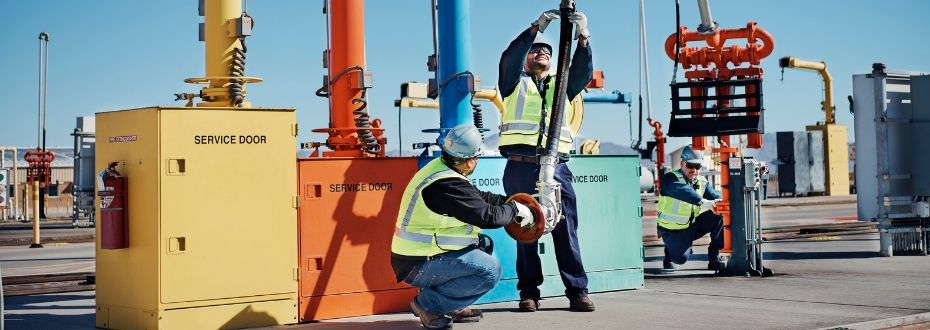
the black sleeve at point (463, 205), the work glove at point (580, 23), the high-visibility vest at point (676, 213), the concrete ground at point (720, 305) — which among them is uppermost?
the work glove at point (580, 23)

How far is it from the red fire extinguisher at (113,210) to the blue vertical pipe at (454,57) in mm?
3502

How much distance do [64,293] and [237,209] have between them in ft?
13.6

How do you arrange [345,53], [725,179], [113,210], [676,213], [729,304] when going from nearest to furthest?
[113,210], [729,304], [345,53], [725,179], [676,213]

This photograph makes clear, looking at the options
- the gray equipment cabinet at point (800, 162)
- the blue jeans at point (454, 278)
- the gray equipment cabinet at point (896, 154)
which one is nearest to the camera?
the blue jeans at point (454, 278)

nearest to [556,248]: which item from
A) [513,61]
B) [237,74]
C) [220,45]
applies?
[513,61]

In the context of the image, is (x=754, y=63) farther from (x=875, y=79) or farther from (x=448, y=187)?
(x=448, y=187)

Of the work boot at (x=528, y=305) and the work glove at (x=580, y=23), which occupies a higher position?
the work glove at (x=580, y=23)

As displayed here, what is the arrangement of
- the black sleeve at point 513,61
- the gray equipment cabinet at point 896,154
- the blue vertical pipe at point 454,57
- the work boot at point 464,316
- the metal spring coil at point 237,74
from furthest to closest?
the gray equipment cabinet at point 896,154, the blue vertical pipe at point 454,57, the metal spring coil at point 237,74, the black sleeve at point 513,61, the work boot at point 464,316

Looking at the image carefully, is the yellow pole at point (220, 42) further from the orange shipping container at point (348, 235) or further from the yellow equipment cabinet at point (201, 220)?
the orange shipping container at point (348, 235)

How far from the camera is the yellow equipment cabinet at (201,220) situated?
7.96 meters

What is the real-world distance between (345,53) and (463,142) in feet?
11.4

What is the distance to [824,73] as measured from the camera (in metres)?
43.2

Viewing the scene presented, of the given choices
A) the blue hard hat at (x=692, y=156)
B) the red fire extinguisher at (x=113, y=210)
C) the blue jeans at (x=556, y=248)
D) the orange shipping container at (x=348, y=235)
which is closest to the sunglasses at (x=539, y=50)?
the blue jeans at (x=556, y=248)

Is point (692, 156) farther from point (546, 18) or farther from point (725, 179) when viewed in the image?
point (546, 18)
